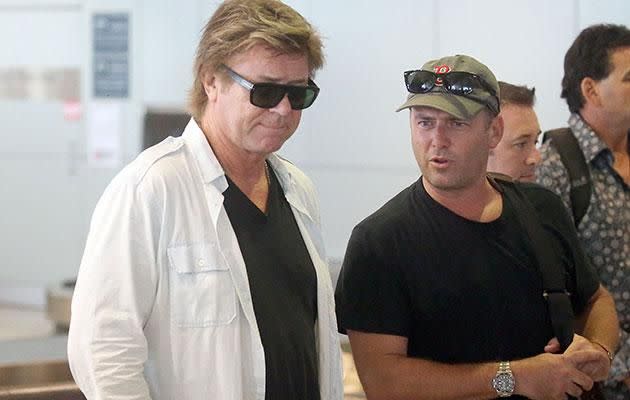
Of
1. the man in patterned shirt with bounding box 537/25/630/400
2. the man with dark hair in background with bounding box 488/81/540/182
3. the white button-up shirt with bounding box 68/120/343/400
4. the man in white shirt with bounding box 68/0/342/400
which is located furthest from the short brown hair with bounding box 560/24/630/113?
the white button-up shirt with bounding box 68/120/343/400

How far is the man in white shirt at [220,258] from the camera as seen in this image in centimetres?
182

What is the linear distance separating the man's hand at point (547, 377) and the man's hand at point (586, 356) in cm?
2

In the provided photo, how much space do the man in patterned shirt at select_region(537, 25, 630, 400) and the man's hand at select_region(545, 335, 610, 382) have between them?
23.9 inches

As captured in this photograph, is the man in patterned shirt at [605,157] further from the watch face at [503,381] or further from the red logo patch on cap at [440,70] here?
the watch face at [503,381]

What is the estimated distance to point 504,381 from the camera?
7.09ft

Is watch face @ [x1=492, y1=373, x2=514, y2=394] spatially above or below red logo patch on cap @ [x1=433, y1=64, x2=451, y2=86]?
below

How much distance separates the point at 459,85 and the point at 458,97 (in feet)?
0.09

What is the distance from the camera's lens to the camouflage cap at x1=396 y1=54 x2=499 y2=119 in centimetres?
223

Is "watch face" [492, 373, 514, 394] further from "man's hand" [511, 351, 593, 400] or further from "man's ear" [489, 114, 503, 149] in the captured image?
"man's ear" [489, 114, 503, 149]

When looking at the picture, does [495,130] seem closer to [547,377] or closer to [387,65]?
[547,377]

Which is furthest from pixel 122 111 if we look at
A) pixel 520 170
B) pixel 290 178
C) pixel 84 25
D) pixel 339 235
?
pixel 290 178

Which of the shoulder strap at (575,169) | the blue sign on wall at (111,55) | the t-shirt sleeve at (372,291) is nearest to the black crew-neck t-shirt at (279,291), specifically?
the t-shirt sleeve at (372,291)

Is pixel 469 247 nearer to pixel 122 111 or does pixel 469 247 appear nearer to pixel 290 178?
pixel 290 178

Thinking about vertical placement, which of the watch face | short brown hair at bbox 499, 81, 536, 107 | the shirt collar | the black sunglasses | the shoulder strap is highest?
the black sunglasses
